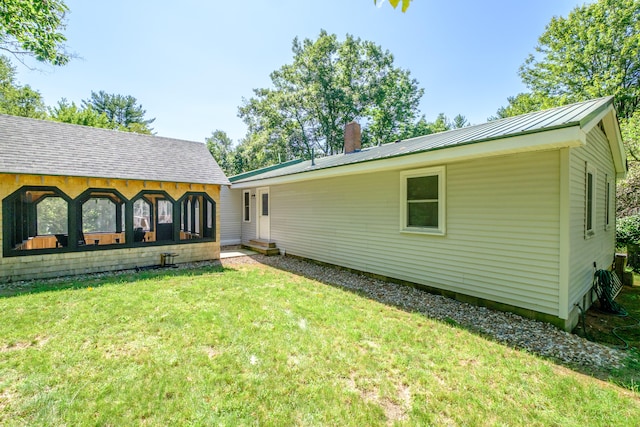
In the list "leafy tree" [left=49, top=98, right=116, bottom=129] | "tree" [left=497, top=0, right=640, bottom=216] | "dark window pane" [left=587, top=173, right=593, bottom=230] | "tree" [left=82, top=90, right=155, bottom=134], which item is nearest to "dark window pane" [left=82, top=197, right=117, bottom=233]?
"leafy tree" [left=49, top=98, right=116, bottom=129]

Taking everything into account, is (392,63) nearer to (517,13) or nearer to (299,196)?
(517,13)

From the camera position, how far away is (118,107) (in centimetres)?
3183

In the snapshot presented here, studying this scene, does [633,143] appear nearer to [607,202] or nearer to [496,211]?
[607,202]

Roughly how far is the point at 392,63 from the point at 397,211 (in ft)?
77.9

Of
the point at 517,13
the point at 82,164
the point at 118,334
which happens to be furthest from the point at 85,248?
the point at 517,13

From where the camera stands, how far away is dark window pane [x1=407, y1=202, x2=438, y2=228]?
18.7ft

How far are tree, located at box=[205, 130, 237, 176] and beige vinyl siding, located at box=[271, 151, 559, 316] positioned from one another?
20.5 meters

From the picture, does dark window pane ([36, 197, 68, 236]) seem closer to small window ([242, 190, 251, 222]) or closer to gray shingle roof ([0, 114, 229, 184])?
gray shingle roof ([0, 114, 229, 184])

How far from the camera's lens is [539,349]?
3514 millimetres

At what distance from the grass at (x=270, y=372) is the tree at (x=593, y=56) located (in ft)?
70.2

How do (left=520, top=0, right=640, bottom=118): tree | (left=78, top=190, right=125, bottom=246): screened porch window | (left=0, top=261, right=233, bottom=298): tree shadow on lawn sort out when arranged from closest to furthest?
1. (left=0, top=261, right=233, bottom=298): tree shadow on lawn
2. (left=78, top=190, right=125, bottom=246): screened porch window
3. (left=520, top=0, right=640, bottom=118): tree

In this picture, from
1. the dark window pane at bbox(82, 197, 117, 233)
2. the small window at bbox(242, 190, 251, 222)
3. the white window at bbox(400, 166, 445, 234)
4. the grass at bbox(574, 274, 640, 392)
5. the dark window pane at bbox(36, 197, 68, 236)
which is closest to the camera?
the grass at bbox(574, 274, 640, 392)

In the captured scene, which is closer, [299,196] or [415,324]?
[415,324]

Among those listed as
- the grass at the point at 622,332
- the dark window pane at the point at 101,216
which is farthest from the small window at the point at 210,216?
the grass at the point at 622,332
